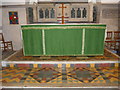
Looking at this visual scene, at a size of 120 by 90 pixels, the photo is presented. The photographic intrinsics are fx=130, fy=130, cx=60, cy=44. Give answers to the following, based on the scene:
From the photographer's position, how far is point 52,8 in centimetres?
746

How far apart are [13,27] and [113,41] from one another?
216 inches

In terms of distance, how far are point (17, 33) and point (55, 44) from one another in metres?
3.75

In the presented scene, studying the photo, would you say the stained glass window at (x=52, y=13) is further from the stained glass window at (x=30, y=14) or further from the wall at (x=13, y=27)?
the wall at (x=13, y=27)

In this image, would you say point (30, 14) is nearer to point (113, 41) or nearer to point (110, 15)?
point (110, 15)

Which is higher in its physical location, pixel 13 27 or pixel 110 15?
pixel 110 15

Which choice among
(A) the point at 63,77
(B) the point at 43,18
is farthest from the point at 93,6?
(A) the point at 63,77

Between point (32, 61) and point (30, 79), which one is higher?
point (32, 61)

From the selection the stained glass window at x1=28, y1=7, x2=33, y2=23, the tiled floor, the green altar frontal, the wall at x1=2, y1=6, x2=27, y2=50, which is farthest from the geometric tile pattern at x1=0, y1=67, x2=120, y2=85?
the stained glass window at x1=28, y1=7, x2=33, y2=23

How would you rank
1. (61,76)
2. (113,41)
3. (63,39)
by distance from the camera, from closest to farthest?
(61,76), (63,39), (113,41)

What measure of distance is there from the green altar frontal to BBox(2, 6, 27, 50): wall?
3.00 m

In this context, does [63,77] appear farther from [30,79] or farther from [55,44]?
[55,44]

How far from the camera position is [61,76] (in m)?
3.67

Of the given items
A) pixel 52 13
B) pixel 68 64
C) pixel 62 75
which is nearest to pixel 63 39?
pixel 68 64

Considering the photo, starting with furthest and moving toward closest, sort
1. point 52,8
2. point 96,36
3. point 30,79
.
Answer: point 52,8
point 96,36
point 30,79
